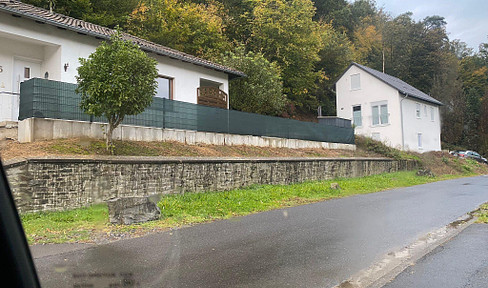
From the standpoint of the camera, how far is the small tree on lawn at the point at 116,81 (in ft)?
35.0

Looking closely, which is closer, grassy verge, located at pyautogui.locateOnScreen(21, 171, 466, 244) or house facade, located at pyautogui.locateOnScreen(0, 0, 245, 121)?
grassy verge, located at pyautogui.locateOnScreen(21, 171, 466, 244)

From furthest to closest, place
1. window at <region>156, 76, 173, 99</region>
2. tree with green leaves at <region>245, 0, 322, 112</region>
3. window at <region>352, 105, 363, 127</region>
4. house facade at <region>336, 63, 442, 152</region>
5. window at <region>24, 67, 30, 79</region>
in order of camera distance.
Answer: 1. window at <region>352, 105, 363, 127</region>
2. house facade at <region>336, 63, 442, 152</region>
3. tree with green leaves at <region>245, 0, 322, 112</region>
4. window at <region>156, 76, 173, 99</region>
5. window at <region>24, 67, 30, 79</region>

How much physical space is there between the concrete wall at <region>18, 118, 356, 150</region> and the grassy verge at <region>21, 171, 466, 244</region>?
330 centimetres

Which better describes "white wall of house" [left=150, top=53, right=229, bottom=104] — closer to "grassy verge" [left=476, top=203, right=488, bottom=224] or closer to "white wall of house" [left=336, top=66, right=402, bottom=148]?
"grassy verge" [left=476, top=203, right=488, bottom=224]

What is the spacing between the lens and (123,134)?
1302cm

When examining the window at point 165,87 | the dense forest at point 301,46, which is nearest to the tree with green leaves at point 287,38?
the dense forest at point 301,46

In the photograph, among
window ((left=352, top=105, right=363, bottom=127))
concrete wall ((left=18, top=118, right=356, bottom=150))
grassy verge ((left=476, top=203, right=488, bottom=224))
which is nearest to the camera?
grassy verge ((left=476, top=203, right=488, bottom=224))

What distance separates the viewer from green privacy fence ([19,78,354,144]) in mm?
11203

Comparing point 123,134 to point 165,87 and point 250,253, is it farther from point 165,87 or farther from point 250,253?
point 250,253

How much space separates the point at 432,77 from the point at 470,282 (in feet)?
184

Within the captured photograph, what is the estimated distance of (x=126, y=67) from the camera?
10867 millimetres

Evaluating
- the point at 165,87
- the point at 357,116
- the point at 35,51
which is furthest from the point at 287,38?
the point at 35,51

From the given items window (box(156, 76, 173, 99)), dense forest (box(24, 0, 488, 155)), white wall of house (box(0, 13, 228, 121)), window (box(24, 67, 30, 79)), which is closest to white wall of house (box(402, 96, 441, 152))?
dense forest (box(24, 0, 488, 155))

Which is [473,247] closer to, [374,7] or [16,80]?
[16,80]
